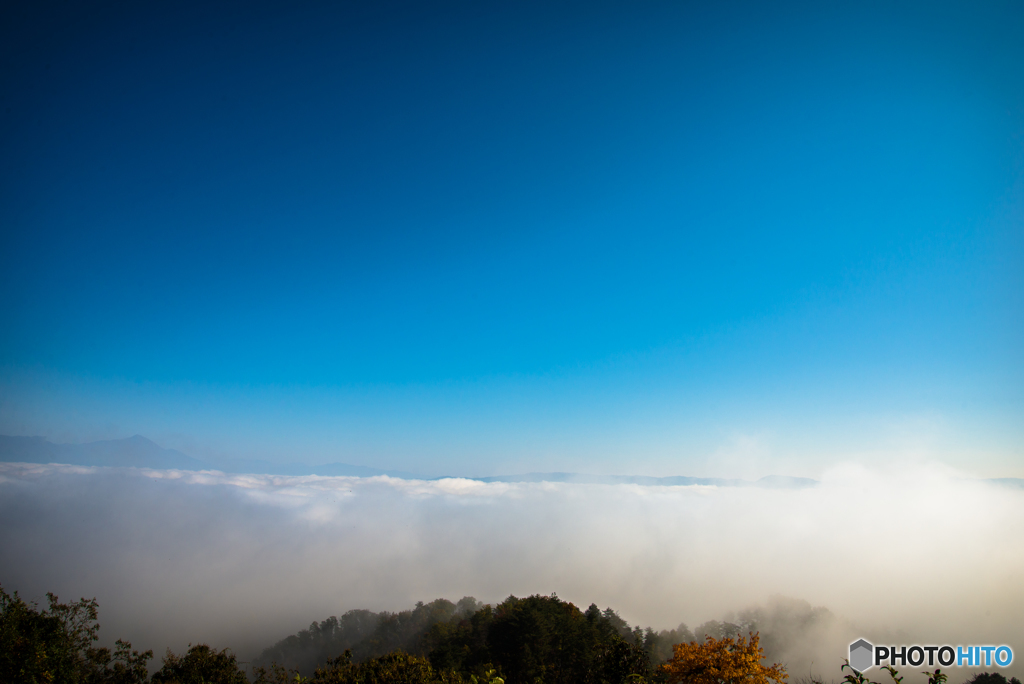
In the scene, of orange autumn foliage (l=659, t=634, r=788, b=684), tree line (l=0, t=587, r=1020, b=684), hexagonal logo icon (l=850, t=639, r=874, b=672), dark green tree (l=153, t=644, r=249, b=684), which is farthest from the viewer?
dark green tree (l=153, t=644, r=249, b=684)

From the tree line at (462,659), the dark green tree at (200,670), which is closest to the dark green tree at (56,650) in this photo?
the tree line at (462,659)

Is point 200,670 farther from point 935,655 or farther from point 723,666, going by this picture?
point 935,655

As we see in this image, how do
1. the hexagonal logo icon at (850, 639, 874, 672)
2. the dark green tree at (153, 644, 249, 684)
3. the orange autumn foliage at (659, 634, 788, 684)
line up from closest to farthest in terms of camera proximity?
the orange autumn foliage at (659, 634, 788, 684), the hexagonal logo icon at (850, 639, 874, 672), the dark green tree at (153, 644, 249, 684)

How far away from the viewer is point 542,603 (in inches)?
2260

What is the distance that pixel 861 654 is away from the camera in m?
26.0

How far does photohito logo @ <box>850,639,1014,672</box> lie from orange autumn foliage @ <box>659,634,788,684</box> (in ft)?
16.5

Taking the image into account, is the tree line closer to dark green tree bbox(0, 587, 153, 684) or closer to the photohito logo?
dark green tree bbox(0, 587, 153, 684)

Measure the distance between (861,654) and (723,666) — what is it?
9728 mm

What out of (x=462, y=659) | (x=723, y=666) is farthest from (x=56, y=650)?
(x=723, y=666)

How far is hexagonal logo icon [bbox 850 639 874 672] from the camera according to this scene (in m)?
25.2

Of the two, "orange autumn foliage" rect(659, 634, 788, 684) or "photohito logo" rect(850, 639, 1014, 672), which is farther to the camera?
"orange autumn foliage" rect(659, 634, 788, 684)

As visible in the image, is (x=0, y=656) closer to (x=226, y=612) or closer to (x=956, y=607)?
(x=226, y=612)

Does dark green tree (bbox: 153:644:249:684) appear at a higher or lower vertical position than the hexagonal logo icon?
lower

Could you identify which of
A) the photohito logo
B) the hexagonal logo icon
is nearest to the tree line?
the hexagonal logo icon
